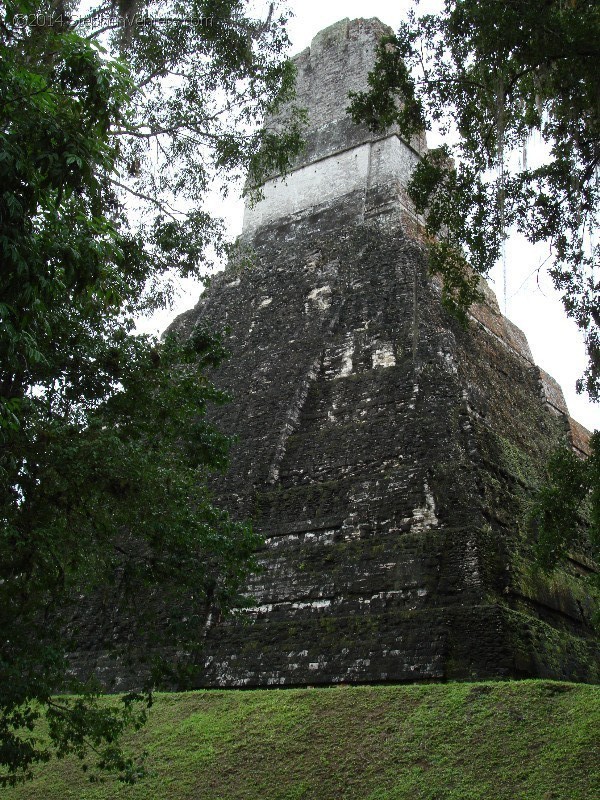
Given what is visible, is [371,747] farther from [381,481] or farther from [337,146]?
[337,146]

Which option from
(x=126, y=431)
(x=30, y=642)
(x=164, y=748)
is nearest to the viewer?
(x=30, y=642)

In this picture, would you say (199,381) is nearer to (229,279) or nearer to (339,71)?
(229,279)

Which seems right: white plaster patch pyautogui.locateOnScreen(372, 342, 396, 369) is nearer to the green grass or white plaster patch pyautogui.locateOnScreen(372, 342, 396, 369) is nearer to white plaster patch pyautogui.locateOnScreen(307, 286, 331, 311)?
white plaster patch pyautogui.locateOnScreen(307, 286, 331, 311)

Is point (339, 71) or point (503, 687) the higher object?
point (339, 71)

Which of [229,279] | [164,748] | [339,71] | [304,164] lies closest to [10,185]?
[164,748]

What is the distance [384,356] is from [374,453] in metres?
1.83

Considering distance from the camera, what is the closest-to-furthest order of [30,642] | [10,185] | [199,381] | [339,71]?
[10,185] < [30,642] < [199,381] < [339,71]

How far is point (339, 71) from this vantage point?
1616cm

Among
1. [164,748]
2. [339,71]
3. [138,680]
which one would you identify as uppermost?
[339,71]

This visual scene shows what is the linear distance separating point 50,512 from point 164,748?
295cm

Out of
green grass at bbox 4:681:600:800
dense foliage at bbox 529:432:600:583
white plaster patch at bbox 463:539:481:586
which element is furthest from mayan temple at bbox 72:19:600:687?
dense foliage at bbox 529:432:600:583

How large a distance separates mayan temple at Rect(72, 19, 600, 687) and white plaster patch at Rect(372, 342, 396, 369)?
34mm

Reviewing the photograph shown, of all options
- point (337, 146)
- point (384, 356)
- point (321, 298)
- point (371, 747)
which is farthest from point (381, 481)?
point (337, 146)

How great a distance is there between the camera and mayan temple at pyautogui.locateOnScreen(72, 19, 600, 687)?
25.9 feet
